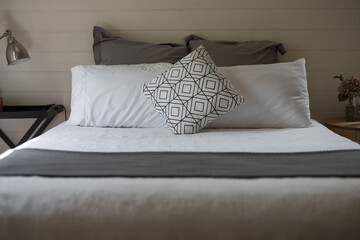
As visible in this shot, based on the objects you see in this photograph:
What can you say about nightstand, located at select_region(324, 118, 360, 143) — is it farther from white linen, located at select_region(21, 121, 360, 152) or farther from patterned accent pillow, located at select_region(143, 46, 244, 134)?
patterned accent pillow, located at select_region(143, 46, 244, 134)

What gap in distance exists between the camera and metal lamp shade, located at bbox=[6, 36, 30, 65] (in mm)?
2492

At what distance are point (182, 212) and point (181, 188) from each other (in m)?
0.09

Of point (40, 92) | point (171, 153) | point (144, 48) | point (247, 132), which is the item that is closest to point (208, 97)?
point (247, 132)

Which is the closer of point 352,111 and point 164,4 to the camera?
point 352,111

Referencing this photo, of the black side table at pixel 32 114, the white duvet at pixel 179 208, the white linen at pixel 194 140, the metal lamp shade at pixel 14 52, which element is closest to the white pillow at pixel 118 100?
the white linen at pixel 194 140

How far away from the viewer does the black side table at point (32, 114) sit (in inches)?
97.4

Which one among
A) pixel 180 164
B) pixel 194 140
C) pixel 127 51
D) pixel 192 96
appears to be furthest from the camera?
pixel 127 51

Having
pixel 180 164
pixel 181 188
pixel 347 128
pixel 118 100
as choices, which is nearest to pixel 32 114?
pixel 118 100

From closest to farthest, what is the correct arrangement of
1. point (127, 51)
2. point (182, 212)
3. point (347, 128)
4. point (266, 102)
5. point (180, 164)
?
point (182, 212) → point (180, 164) → point (266, 102) → point (347, 128) → point (127, 51)

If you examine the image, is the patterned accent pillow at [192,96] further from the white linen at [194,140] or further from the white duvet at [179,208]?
the white duvet at [179,208]

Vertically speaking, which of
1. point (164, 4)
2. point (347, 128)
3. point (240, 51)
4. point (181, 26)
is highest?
point (164, 4)

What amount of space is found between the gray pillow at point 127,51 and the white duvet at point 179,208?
135 centimetres

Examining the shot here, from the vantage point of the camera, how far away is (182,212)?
3.90 feet

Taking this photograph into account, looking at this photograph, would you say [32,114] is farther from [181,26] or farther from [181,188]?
[181,188]
